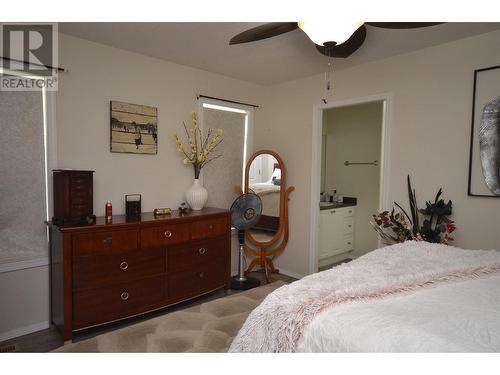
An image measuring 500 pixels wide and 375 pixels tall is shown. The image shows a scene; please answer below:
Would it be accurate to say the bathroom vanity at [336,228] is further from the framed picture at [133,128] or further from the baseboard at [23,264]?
the baseboard at [23,264]

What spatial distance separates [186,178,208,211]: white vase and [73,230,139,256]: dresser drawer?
0.78 metres

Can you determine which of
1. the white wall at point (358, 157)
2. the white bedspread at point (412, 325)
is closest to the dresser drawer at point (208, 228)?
the white bedspread at point (412, 325)

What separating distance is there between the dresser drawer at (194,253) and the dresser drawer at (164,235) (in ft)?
0.25

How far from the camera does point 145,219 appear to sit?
8.16ft

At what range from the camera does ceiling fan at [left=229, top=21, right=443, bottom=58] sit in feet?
4.14

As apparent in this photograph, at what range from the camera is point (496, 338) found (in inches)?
33.8

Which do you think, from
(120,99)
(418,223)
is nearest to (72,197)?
(120,99)

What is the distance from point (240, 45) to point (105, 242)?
75.8 inches

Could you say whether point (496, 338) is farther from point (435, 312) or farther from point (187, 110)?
point (187, 110)

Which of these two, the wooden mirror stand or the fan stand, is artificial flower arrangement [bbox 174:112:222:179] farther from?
the fan stand

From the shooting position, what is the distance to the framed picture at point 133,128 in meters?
2.68
